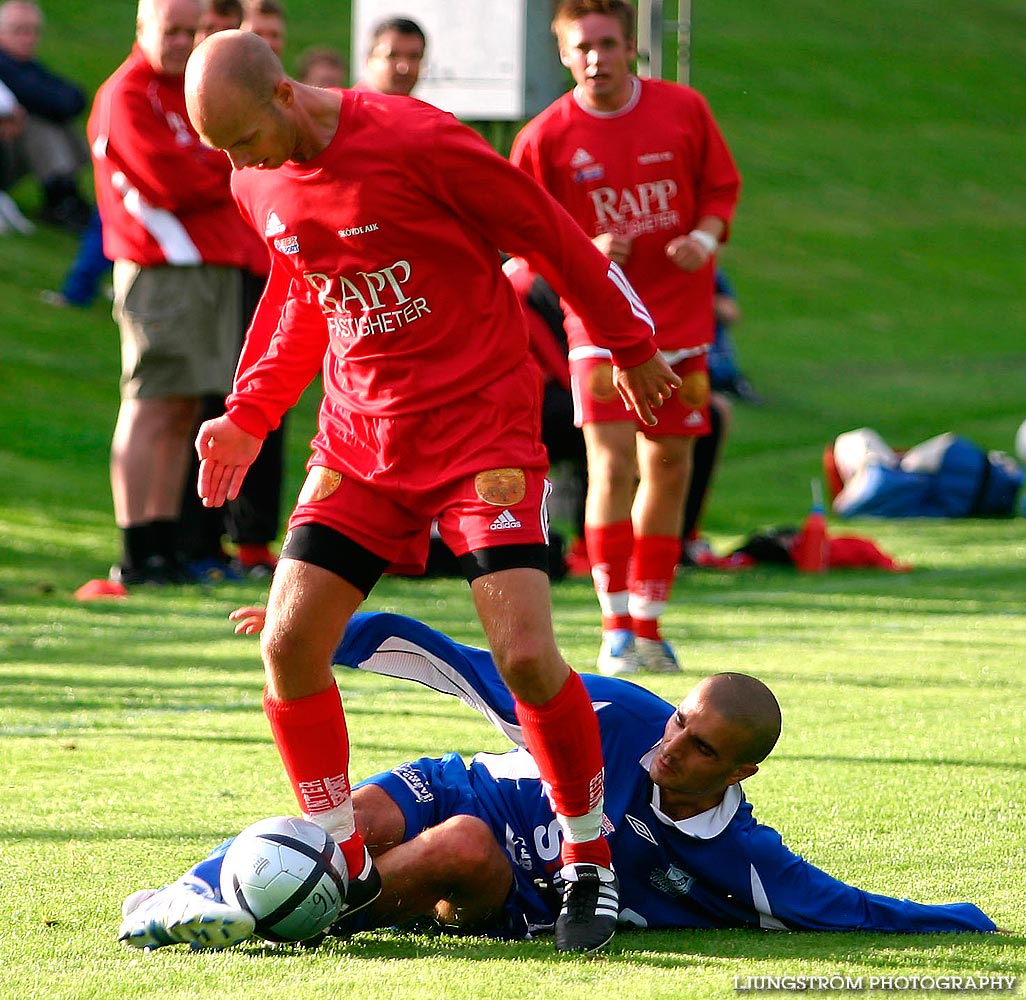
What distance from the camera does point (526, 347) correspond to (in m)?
4.16

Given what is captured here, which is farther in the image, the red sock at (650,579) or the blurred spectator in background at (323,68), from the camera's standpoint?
the blurred spectator in background at (323,68)

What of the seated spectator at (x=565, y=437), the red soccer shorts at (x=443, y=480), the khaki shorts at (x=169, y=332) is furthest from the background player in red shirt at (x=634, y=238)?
the red soccer shorts at (x=443, y=480)

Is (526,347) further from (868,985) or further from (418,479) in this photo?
(868,985)

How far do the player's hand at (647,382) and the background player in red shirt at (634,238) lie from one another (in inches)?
109

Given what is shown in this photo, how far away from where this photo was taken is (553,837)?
4.00 metres

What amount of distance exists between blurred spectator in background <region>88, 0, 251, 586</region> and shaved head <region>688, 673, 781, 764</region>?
5.25 m

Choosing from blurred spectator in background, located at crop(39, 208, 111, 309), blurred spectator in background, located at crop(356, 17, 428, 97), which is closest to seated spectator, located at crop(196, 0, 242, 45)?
blurred spectator in background, located at crop(356, 17, 428, 97)

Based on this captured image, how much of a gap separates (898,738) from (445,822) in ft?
7.76

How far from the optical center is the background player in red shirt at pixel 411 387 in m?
3.77

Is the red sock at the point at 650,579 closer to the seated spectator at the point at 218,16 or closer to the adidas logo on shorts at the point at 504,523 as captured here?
the adidas logo on shorts at the point at 504,523

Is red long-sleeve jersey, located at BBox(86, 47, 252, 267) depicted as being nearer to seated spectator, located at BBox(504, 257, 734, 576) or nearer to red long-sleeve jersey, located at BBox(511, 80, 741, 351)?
seated spectator, located at BBox(504, 257, 734, 576)

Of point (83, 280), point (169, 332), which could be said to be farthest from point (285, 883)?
point (83, 280)

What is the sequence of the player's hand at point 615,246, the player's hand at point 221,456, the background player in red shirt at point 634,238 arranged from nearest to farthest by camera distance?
the player's hand at point 221,456
the player's hand at point 615,246
the background player in red shirt at point 634,238

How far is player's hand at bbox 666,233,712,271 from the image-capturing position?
679 centimetres
